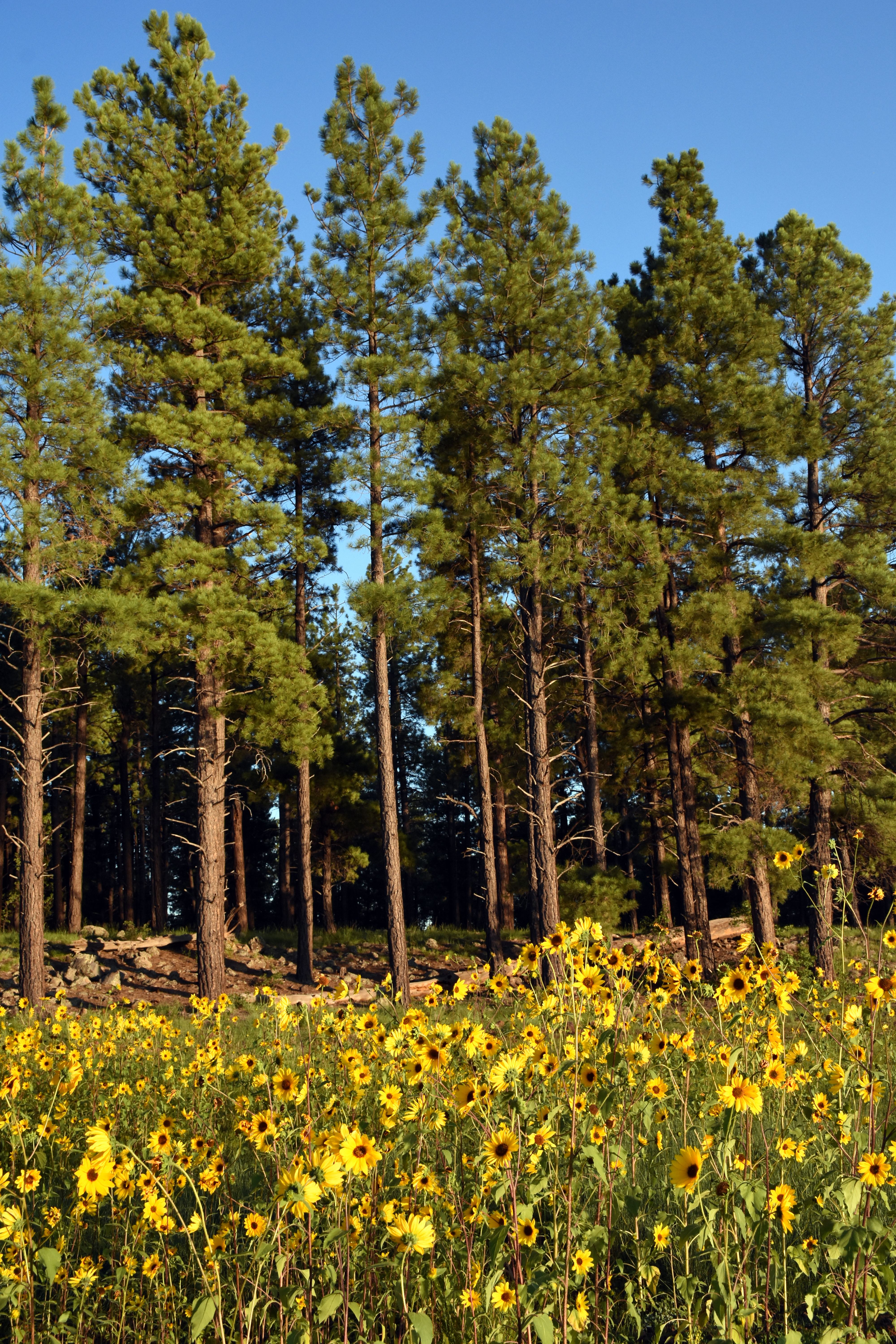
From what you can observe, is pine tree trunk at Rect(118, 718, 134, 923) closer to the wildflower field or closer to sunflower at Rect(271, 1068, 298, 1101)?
the wildflower field

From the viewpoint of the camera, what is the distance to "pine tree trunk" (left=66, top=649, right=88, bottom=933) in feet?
69.1

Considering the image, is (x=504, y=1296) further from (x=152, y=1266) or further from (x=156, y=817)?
(x=156, y=817)

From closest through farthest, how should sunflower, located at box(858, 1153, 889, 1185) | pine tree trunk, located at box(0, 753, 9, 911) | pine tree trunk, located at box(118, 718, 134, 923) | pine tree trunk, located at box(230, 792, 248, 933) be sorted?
sunflower, located at box(858, 1153, 889, 1185) < pine tree trunk, located at box(230, 792, 248, 933) < pine tree trunk, located at box(0, 753, 9, 911) < pine tree trunk, located at box(118, 718, 134, 923)

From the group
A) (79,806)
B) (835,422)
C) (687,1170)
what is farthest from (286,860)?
(687,1170)

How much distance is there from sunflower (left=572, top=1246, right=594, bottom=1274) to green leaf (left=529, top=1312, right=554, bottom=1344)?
0.31 m

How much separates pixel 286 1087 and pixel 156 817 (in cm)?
2365

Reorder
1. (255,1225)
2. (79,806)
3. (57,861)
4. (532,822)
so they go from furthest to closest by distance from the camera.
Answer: (57,861), (79,806), (532,822), (255,1225)

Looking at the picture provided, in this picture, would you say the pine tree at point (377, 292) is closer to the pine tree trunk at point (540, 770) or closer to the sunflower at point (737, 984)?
the pine tree trunk at point (540, 770)

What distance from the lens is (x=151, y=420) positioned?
1213 cm

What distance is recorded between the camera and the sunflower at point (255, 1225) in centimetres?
211

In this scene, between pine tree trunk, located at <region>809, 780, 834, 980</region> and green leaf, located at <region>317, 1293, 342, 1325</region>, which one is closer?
green leaf, located at <region>317, 1293, 342, 1325</region>

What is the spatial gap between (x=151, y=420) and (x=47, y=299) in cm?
213

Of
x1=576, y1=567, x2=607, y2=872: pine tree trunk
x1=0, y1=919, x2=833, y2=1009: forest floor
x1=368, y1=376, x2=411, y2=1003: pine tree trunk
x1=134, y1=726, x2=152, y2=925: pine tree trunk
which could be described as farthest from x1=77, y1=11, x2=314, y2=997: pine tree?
x1=134, y1=726, x2=152, y2=925: pine tree trunk

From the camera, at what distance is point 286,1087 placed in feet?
7.92
